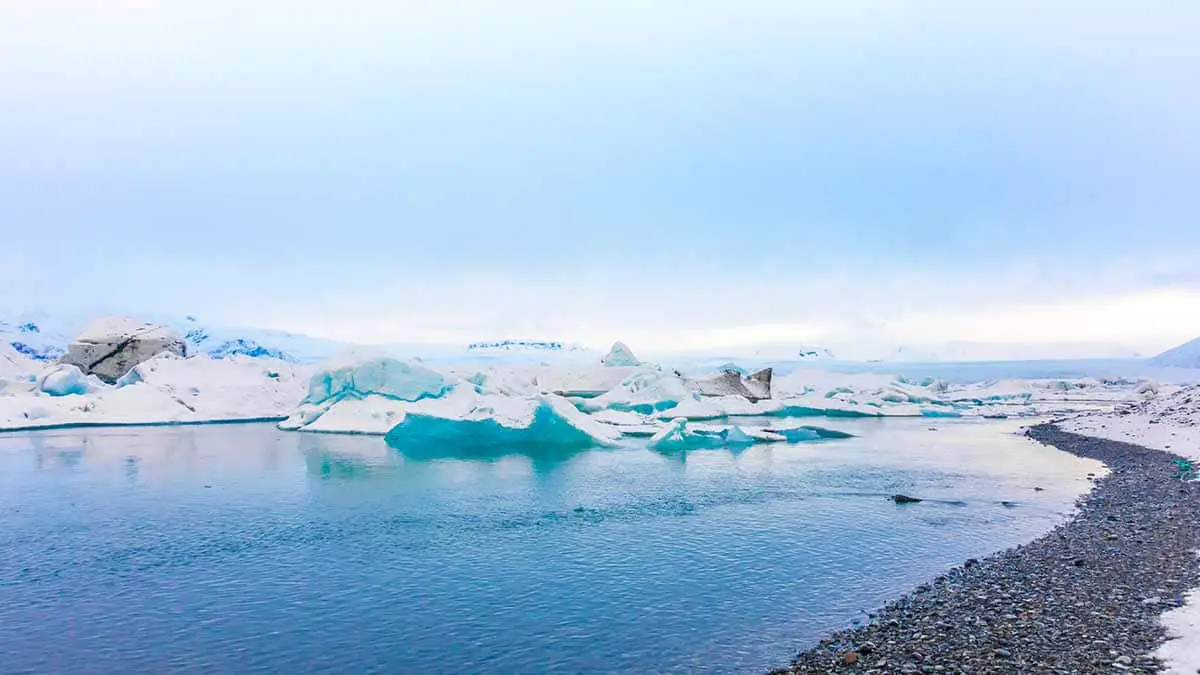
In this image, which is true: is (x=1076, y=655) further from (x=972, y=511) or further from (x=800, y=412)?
(x=800, y=412)

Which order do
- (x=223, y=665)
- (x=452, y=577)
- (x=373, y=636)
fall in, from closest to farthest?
1. (x=223, y=665)
2. (x=373, y=636)
3. (x=452, y=577)

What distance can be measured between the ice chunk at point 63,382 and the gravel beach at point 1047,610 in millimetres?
45928

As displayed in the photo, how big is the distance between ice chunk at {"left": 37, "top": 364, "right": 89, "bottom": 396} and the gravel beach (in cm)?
4593

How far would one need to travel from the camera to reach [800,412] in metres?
46.2

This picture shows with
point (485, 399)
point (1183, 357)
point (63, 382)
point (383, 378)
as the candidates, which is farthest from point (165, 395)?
point (1183, 357)

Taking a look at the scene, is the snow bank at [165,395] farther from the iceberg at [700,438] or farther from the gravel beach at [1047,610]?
the gravel beach at [1047,610]

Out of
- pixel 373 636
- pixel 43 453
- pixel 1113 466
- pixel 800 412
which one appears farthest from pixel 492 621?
pixel 800 412

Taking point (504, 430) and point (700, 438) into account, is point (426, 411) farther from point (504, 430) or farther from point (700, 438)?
point (700, 438)

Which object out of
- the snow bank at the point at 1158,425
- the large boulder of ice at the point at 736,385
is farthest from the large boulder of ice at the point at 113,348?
the snow bank at the point at 1158,425

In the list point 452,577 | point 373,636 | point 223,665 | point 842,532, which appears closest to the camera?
point 223,665

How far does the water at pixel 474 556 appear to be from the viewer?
7.55 metres

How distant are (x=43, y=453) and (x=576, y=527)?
2169 cm

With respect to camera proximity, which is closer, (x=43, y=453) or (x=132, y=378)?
(x=43, y=453)

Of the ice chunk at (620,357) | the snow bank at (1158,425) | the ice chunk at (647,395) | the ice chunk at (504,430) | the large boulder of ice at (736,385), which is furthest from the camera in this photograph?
the ice chunk at (620,357)
